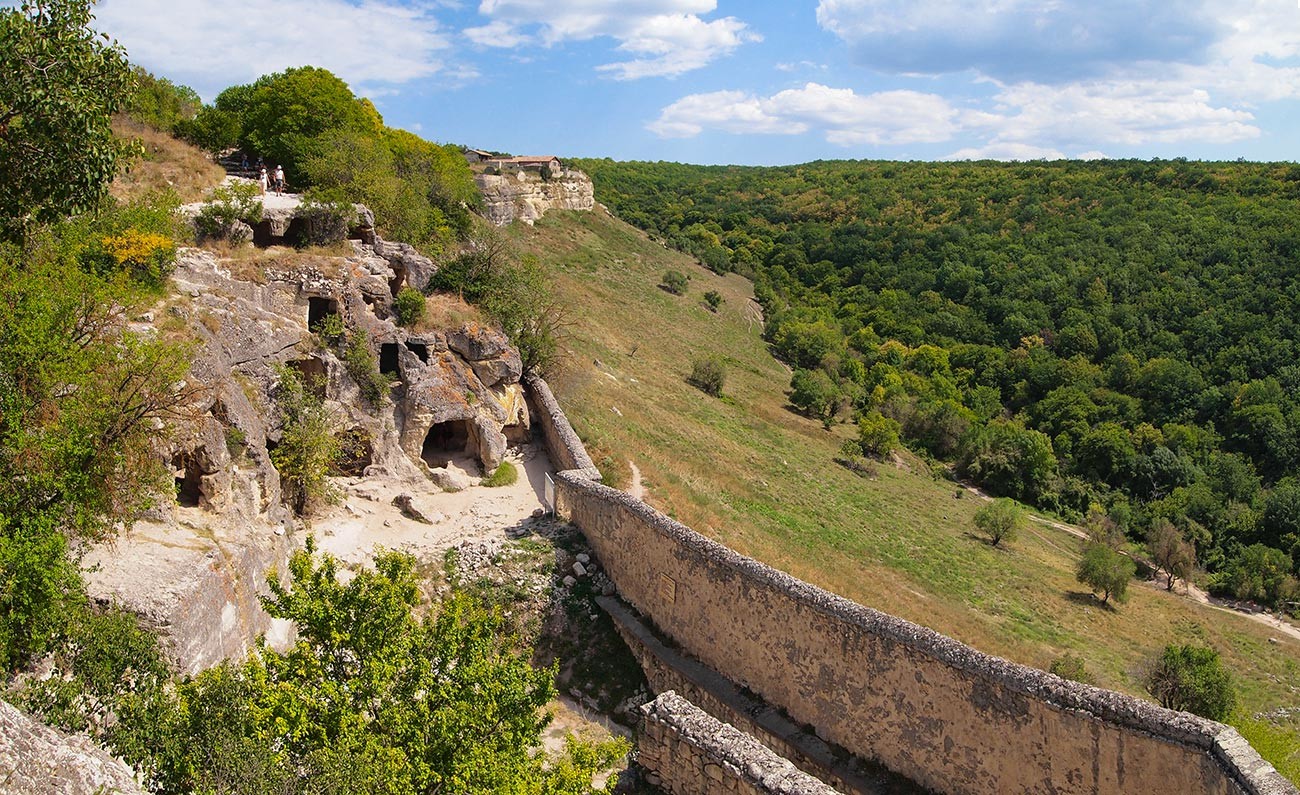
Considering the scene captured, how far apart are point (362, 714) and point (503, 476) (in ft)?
34.7

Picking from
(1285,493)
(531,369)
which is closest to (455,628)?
(531,369)

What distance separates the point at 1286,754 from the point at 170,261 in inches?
776

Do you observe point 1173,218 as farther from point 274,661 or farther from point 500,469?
point 274,661

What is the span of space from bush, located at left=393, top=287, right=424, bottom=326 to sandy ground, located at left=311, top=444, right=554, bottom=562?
3.71 m

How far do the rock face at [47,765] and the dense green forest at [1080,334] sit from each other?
125 ft

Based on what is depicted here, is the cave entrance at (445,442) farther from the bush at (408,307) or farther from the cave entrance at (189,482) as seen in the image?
the cave entrance at (189,482)

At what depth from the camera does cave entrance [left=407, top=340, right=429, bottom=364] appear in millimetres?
18500

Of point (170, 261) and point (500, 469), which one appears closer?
point (170, 261)

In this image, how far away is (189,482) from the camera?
12219 millimetres

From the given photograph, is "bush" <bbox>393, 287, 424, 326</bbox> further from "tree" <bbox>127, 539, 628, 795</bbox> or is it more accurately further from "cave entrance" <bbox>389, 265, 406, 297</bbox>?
"tree" <bbox>127, 539, 628, 795</bbox>

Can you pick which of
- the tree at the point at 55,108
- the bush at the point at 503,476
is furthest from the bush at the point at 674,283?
the tree at the point at 55,108

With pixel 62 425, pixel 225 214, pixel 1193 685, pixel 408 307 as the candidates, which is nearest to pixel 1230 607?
pixel 1193 685

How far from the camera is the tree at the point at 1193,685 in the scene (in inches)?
611

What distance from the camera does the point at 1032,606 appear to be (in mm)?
24594
